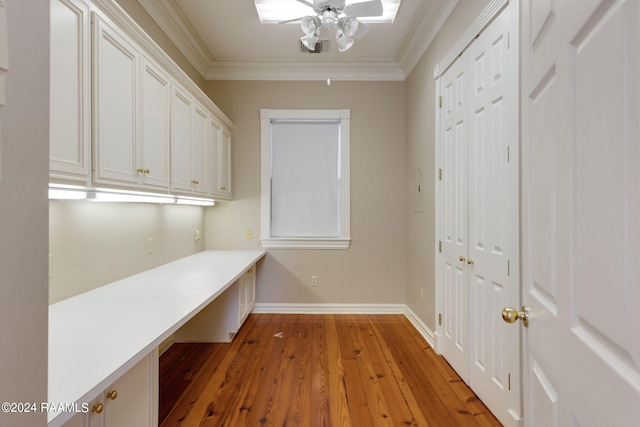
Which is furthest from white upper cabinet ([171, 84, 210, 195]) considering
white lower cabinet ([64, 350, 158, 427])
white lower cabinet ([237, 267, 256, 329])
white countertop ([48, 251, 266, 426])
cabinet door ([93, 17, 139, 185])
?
white lower cabinet ([64, 350, 158, 427])

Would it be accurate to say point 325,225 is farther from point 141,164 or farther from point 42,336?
point 42,336

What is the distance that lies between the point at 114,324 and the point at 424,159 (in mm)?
2796

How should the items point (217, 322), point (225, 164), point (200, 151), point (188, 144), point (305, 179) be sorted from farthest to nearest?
point (305, 179) → point (225, 164) → point (217, 322) → point (200, 151) → point (188, 144)

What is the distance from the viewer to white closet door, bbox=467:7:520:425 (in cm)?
166

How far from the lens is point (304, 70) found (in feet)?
11.8

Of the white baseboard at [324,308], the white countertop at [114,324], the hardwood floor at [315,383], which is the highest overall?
the white countertop at [114,324]

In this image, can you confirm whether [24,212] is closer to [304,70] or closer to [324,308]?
[324,308]

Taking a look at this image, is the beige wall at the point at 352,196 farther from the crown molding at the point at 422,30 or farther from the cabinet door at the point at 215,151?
the cabinet door at the point at 215,151

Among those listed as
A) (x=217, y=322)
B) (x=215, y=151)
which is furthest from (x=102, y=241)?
(x=215, y=151)

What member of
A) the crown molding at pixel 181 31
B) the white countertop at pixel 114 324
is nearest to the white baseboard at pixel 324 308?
the white countertop at pixel 114 324

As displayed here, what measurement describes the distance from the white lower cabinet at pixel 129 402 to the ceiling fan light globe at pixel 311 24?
2239 millimetres

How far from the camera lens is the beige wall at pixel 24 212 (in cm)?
44

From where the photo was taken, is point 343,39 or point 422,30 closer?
point 343,39

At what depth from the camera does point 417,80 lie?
3.24m
